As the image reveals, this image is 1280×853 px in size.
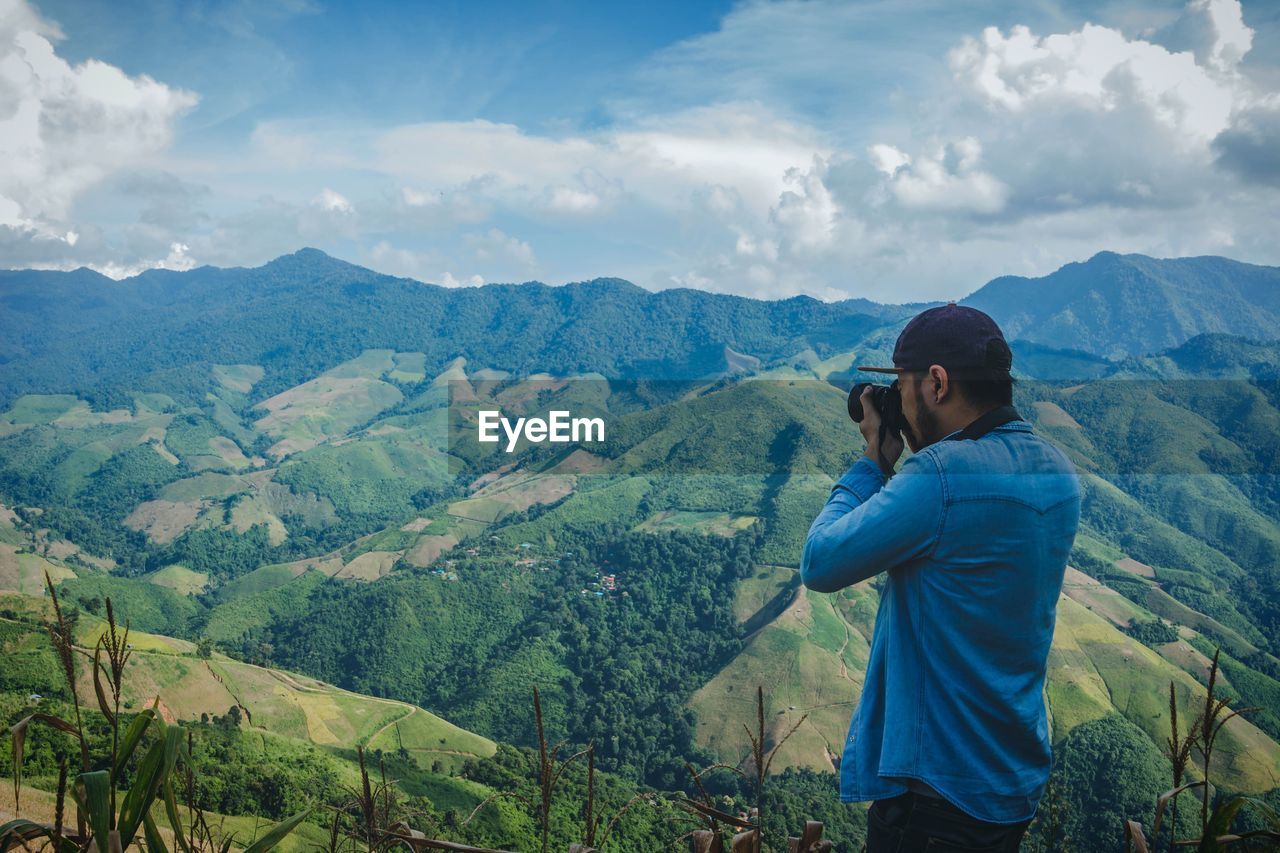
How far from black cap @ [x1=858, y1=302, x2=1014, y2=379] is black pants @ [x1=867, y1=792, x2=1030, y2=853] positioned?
1.13 metres

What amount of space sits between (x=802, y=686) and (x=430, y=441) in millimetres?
134456

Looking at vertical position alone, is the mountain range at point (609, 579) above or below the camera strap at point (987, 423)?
below

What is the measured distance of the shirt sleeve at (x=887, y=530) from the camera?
1.91 m

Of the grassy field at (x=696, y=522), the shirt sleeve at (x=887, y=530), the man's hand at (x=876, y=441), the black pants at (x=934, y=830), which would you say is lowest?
the grassy field at (x=696, y=522)

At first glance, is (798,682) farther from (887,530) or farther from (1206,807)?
(887,530)

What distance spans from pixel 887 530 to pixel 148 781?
1651mm

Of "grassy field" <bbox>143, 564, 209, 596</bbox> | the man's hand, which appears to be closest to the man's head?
the man's hand

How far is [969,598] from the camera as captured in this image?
1.94 m

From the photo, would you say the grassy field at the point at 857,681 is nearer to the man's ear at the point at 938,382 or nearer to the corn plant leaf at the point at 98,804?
Answer: the man's ear at the point at 938,382

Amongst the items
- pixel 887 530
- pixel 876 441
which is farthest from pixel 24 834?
pixel 876 441

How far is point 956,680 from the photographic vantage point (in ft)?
6.46

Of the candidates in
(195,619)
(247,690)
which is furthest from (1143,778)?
(195,619)

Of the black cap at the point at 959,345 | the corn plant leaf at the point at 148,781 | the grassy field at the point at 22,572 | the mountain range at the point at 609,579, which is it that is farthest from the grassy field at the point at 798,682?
the grassy field at the point at 22,572

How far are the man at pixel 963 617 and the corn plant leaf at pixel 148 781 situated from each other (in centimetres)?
150
